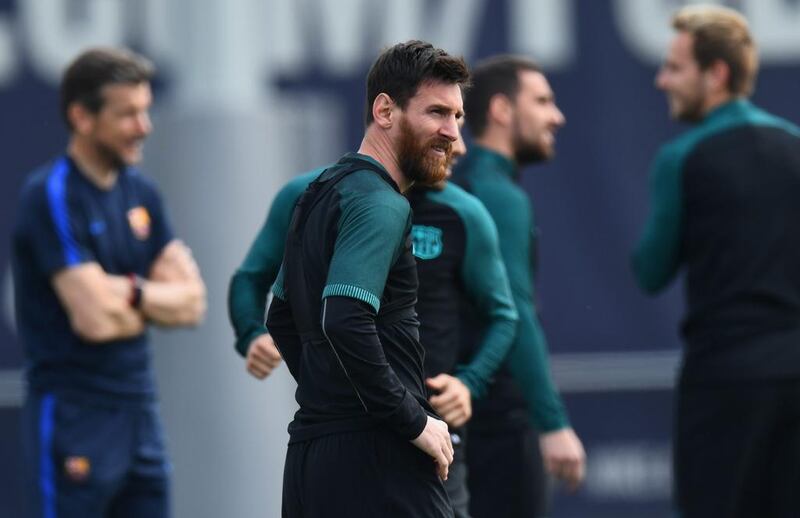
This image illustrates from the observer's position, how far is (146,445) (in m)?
5.15

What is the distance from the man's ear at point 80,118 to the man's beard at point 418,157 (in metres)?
2.09

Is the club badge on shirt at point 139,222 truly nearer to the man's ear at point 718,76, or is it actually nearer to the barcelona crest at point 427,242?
the barcelona crest at point 427,242

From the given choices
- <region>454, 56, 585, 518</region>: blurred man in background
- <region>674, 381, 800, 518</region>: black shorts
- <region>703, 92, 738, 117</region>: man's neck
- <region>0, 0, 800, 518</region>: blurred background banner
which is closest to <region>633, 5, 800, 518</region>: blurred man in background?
<region>674, 381, 800, 518</region>: black shorts

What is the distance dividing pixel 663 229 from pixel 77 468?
203cm

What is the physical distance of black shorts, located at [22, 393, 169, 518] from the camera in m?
5.00

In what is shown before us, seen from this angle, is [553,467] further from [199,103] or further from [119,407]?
[199,103]

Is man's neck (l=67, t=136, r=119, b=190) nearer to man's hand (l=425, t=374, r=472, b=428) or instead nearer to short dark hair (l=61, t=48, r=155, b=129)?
short dark hair (l=61, t=48, r=155, b=129)

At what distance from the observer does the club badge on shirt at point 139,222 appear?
5320 millimetres

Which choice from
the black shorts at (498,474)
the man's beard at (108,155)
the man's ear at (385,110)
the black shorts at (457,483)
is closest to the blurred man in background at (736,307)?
the black shorts at (498,474)

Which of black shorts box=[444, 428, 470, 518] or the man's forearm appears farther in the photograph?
the man's forearm

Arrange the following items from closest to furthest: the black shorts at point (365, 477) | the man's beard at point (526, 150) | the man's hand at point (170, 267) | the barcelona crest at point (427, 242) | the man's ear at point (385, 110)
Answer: the black shorts at point (365, 477), the man's ear at point (385, 110), the barcelona crest at point (427, 242), the man's beard at point (526, 150), the man's hand at point (170, 267)

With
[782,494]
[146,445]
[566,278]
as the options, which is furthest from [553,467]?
[566,278]

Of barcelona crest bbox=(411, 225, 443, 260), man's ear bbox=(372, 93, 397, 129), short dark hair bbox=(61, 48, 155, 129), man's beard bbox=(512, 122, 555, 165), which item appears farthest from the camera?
short dark hair bbox=(61, 48, 155, 129)

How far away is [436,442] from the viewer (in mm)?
3381
